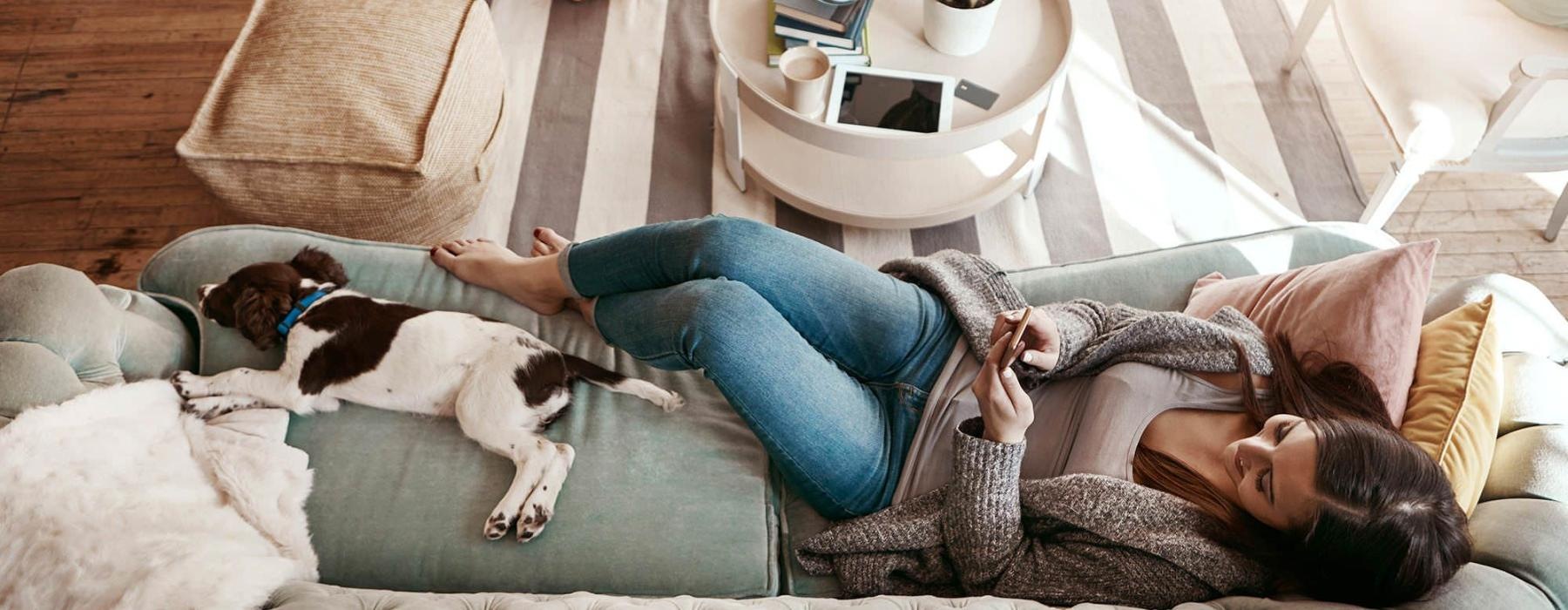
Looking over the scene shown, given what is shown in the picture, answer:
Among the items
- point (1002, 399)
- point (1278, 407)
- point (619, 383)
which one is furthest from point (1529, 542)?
point (619, 383)

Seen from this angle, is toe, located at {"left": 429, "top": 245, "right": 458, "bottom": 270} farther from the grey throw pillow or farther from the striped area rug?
the grey throw pillow

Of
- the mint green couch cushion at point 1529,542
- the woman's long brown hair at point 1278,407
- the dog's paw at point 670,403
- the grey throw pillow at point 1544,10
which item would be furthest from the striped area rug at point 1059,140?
the mint green couch cushion at point 1529,542

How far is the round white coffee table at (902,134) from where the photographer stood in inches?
79.3

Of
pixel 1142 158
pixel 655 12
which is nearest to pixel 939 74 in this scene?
pixel 1142 158

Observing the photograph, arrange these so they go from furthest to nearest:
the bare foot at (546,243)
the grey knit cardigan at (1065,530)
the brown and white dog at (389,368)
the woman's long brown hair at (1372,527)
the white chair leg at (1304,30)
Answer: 1. the white chair leg at (1304,30)
2. the bare foot at (546,243)
3. the brown and white dog at (389,368)
4. the grey knit cardigan at (1065,530)
5. the woman's long brown hair at (1372,527)

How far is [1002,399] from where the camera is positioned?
1315 mm

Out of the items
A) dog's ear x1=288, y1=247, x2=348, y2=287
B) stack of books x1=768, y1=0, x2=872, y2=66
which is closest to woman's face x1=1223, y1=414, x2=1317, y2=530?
stack of books x1=768, y1=0, x2=872, y2=66

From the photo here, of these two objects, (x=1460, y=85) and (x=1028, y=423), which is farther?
(x=1460, y=85)

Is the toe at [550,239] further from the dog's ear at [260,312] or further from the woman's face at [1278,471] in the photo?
the woman's face at [1278,471]

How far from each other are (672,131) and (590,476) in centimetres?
130

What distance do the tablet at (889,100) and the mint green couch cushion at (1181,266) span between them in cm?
41

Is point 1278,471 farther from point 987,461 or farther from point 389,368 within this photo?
point 389,368

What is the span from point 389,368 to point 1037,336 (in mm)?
1057

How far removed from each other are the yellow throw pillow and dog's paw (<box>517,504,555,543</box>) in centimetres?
127
